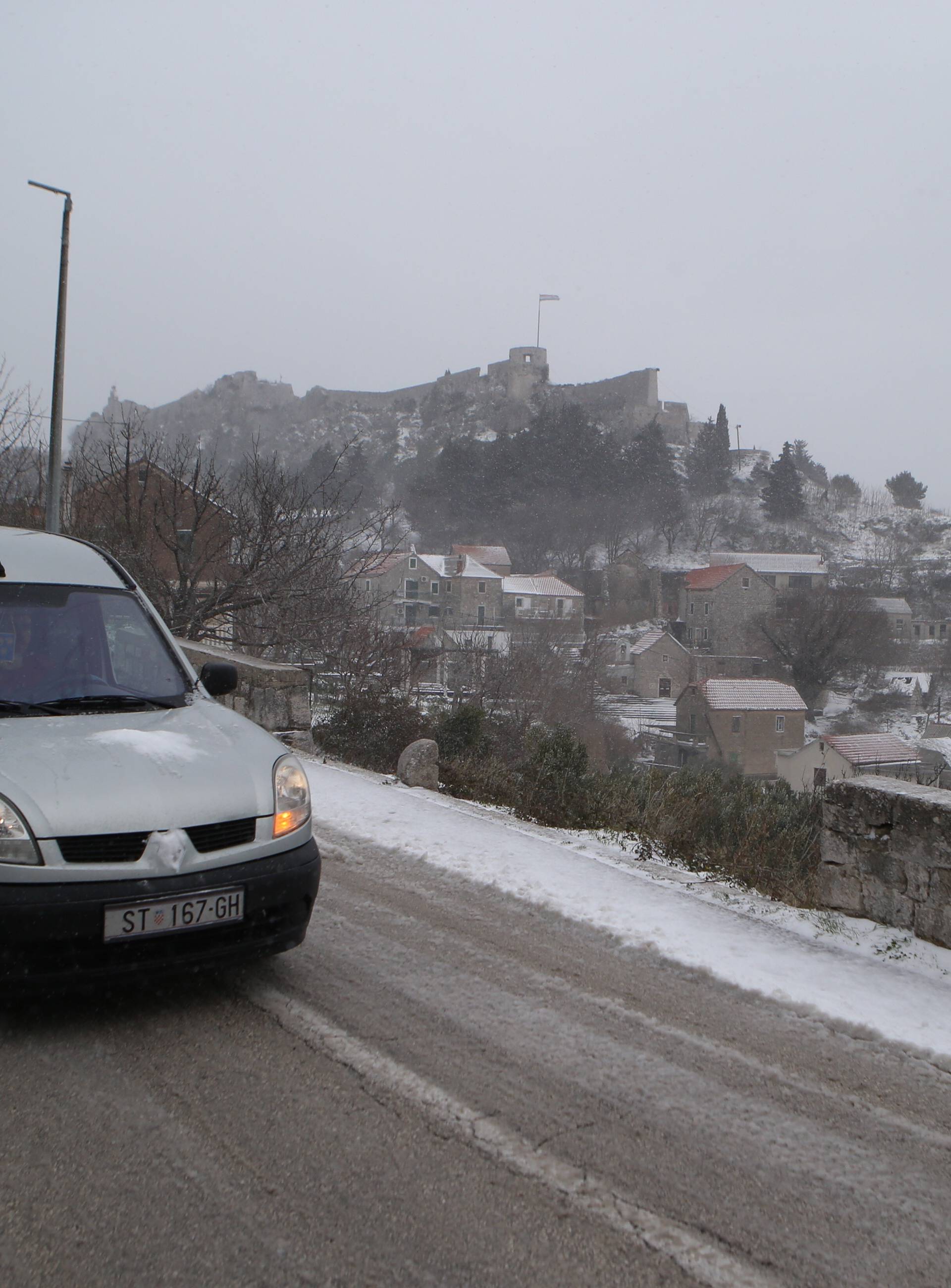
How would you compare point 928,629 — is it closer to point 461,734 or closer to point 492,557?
point 492,557

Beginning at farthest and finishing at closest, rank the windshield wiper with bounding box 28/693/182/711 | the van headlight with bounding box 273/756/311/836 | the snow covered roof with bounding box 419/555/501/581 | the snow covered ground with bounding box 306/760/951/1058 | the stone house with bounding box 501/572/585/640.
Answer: the snow covered roof with bounding box 419/555/501/581 < the stone house with bounding box 501/572/585/640 < the snow covered ground with bounding box 306/760/951/1058 < the windshield wiper with bounding box 28/693/182/711 < the van headlight with bounding box 273/756/311/836

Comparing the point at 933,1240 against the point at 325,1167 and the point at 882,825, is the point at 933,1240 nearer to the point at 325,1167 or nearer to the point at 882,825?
the point at 325,1167

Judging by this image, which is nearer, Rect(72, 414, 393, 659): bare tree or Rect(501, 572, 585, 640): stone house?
Rect(72, 414, 393, 659): bare tree

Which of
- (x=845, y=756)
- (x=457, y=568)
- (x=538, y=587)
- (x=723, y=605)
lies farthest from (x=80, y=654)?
(x=457, y=568)

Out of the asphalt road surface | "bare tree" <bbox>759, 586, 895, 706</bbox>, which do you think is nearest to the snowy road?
the asphalt road surface

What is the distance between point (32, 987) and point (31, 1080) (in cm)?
29

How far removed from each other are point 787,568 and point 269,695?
74.4m

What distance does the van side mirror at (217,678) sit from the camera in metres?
4.73

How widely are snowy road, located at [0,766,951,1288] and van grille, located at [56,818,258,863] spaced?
0.68 meters

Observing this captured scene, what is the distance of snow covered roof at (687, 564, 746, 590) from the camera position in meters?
70.8

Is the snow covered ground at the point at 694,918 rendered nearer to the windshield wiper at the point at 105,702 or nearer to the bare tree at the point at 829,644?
the windshield wiper at the point at 105,702

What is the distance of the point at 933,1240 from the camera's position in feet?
8.36

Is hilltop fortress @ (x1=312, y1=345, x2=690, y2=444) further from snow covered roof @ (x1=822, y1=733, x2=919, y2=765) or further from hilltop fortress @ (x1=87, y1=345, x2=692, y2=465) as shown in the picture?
snow covered roof @ (x1=822, y1=733, x2=919, y2=765)

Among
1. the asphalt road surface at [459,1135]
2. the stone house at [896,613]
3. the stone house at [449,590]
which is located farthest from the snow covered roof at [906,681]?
the asphalt road surface at [459,1135]
